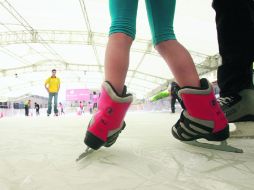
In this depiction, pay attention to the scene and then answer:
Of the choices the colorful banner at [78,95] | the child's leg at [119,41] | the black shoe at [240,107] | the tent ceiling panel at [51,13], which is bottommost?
the colorful banner at [78,95]

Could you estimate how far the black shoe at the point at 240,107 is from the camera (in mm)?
886

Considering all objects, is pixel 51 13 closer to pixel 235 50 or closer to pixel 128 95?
pixel 235 50

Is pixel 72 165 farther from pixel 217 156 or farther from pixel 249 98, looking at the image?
pixel 249 98

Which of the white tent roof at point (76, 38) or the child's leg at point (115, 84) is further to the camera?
the white tent roof at point (76, 38)

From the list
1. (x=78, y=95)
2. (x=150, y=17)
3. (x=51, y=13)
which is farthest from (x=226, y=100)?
(x=78, y=95)

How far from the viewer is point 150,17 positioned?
0.87m

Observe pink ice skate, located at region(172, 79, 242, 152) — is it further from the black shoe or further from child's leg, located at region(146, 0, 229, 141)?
the black shoe

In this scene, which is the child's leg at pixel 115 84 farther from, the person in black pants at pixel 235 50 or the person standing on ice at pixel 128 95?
the person in black pants at pixel 235 50

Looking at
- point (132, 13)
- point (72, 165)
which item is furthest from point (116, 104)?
point (132, 13)

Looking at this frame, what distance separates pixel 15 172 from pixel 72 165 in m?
0.12

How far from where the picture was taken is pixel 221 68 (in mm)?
1107

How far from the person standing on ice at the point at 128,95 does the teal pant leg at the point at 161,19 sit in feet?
0.08

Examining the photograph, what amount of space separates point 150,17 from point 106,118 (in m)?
0.44

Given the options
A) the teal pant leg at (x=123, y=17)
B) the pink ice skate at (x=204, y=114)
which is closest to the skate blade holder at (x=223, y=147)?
the pink ice skate at (x=204, y=114)
